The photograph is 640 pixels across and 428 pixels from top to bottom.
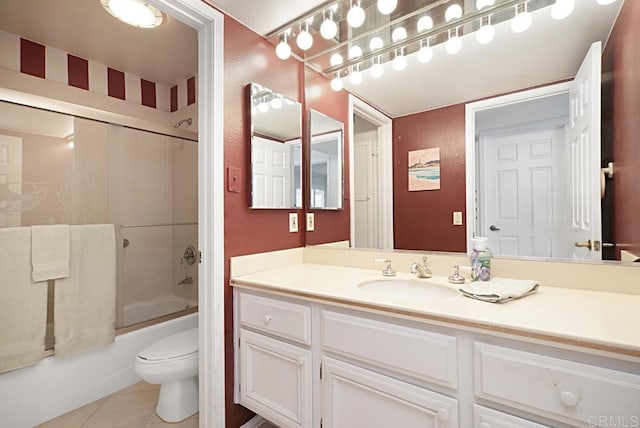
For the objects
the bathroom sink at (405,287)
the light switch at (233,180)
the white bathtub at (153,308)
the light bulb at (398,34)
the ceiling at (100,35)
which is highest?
the ceiling at (100,35)

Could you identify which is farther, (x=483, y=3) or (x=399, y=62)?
(x=399, y=62)

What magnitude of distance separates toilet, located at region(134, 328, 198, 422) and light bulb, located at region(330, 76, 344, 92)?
1.75 metres

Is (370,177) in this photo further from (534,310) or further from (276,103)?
(534,310)

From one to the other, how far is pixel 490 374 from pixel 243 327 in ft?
3.32

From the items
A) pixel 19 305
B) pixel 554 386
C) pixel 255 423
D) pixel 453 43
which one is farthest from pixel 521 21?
pixel 19 305

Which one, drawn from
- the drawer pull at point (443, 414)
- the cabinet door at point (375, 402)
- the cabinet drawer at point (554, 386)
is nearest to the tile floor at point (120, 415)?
the cabinet door at point (375, 402)

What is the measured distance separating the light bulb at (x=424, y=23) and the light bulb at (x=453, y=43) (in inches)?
4.5

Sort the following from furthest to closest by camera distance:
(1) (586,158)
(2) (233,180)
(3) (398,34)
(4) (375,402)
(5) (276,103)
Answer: (5) (276,103)
(3) (398,34)
(2) (233,180)
(1) (586,158)
(4) (375,402)

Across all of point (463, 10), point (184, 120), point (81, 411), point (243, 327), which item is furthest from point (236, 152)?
point (81, 411)

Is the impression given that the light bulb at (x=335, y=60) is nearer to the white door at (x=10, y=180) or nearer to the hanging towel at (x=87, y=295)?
A: the hanging towel at (x=87, y=295)

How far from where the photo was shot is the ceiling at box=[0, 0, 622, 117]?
1.17 metres

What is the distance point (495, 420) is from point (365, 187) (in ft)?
4.02

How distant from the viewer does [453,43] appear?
1.41 m

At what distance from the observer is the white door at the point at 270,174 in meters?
1.54
